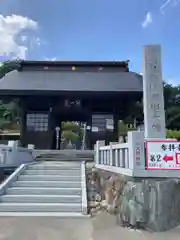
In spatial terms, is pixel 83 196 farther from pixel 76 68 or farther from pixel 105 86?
pixel 76 68

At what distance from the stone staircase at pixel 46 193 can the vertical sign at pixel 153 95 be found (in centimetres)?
260

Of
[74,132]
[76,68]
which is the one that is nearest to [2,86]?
[76,68]

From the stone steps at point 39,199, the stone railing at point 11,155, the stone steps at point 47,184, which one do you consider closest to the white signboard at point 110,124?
the stone railing at point 11,155

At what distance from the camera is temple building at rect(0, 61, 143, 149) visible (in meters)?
17.9

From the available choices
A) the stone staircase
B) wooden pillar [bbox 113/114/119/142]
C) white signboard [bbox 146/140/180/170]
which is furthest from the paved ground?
wooden pillar [bbox 113/114/119/142]

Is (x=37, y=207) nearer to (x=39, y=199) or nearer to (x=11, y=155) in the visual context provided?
(x=39, y=199)

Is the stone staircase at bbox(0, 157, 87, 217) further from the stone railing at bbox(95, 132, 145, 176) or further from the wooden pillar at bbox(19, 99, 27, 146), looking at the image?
the wooden pillar at bbox(19, 99, 27, 146)

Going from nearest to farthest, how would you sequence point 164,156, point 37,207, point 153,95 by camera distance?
1. point 164,156
2. point 37,207
3. point 153,95

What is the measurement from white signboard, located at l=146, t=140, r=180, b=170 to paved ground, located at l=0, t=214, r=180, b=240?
1.23 m

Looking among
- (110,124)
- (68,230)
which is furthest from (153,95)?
(110,124)

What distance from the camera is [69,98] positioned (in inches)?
738

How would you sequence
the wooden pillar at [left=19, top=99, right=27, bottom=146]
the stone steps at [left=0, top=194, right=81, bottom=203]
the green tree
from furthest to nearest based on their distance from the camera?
1. the green tree
2. the wooden pillar at [left=19, top=99, right=27, bottom=146]
3. the stone steps at [left=0, top=194, right=81, bottom=203]

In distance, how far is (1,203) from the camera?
6949 millimetres

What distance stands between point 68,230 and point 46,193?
2.50 metres
